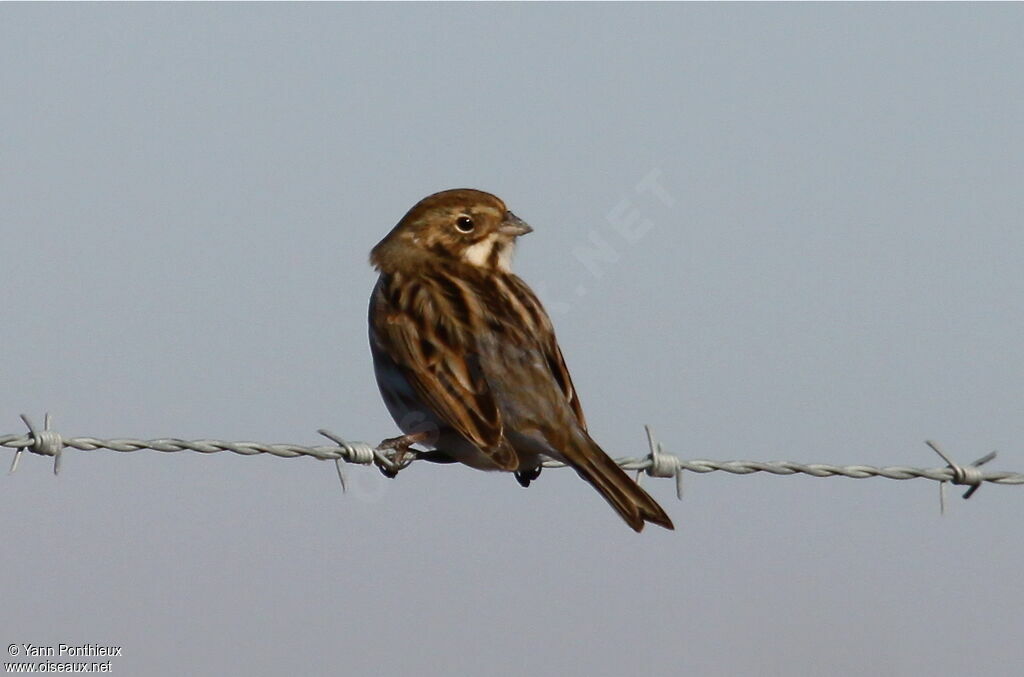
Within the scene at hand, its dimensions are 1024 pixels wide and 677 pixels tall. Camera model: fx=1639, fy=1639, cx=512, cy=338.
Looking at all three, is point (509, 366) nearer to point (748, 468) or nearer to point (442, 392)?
point (442, 392)

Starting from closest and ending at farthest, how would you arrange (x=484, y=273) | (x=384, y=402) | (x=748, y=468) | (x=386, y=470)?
(x=748, y=468) < (x=386, y=470) < (x=384, y=402) < (x=484, y=273)

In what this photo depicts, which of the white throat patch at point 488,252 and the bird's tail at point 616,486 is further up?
the white throat patch at point 488,252

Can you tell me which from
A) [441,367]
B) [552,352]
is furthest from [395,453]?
→ [552,352]

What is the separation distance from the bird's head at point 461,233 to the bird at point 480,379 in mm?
154

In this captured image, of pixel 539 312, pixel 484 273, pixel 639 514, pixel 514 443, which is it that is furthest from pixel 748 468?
pixel 484 273

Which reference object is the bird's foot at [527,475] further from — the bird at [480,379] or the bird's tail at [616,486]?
the bird's tail at [616,486]

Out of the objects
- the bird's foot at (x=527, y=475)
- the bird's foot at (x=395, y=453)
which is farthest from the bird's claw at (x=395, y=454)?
the bird's foot at (x=527, y=475)

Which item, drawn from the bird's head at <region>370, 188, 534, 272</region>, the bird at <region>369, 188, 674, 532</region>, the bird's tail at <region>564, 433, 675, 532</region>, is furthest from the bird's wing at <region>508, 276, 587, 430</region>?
the bird's head at <region>370, 188, 534, 272</region>

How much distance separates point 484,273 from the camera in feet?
31.3

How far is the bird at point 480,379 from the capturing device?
7.83 m

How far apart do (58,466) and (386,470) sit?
1.82 metres

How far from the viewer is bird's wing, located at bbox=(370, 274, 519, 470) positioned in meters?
7.92

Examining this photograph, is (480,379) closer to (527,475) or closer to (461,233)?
(527,475)

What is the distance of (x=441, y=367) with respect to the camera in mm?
8266
